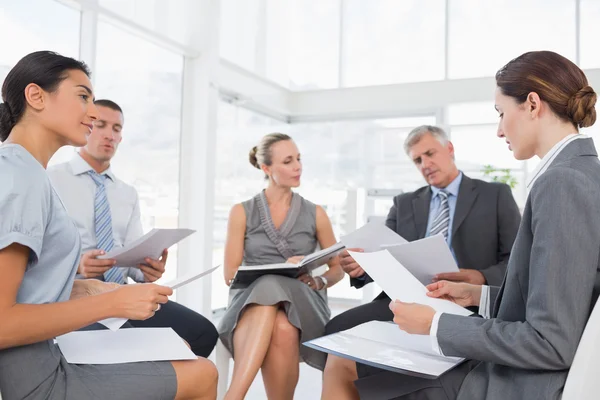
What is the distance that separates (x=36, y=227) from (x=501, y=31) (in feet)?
19.1

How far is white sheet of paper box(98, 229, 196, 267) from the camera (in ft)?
6.18

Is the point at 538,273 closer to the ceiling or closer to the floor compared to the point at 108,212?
closer to the floor

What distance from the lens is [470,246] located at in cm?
248

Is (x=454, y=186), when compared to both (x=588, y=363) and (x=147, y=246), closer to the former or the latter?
(x=147, y=246)

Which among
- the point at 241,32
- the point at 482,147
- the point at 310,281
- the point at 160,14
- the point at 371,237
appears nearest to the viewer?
the point at 371,237

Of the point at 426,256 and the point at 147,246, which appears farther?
the point at 147,246

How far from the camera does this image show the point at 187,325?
7.48ft

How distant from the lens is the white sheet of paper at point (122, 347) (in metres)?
1.29

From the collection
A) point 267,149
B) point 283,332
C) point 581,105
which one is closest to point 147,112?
point 267,149

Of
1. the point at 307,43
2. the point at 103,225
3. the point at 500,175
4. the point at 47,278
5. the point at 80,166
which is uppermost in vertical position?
the point at 307,43

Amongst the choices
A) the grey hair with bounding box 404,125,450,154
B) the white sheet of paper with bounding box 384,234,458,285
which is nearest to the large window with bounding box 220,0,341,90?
the grey hair with bounding box 404,125,450,154

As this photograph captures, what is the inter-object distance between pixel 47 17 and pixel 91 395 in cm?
309

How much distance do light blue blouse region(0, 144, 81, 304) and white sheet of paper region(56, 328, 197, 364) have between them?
5.6 inches

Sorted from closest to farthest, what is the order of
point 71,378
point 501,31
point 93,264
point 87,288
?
1. point 71,378
2. point 87,288
3. point 93,264
4. point 501,31
